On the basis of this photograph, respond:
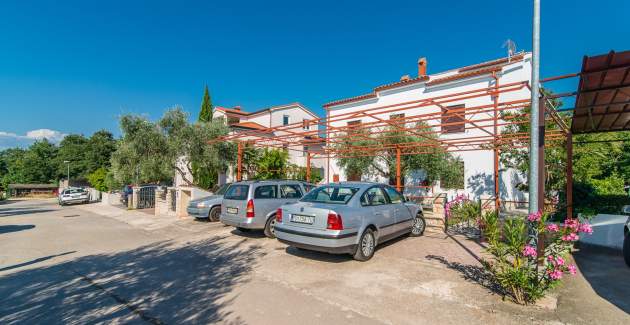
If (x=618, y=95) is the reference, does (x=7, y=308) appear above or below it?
below

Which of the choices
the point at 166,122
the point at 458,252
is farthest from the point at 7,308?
the point at 166,122

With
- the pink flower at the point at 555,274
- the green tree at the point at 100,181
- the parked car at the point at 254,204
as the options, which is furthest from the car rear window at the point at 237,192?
the green tree at the point at 100,181

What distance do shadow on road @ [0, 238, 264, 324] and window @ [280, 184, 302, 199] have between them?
2.01 m

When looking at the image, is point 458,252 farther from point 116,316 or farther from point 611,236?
point 116,316

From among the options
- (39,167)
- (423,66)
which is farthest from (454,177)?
(39,167)

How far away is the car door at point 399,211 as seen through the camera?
6971 mm

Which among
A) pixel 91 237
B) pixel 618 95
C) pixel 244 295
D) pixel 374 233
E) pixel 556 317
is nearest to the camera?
pixel 556 317

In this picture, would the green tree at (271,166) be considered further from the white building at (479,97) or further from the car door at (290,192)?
the car door at (290,192)

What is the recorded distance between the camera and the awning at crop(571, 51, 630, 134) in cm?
401

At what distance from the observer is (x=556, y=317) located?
3.54 m

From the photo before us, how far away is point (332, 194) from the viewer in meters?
6.25

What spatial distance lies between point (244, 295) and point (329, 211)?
2011 millimetres

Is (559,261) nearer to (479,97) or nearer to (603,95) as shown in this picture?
(603,95)

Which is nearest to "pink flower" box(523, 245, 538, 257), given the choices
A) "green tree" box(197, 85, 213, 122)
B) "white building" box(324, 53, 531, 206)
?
"white building" box(324, 53, 531, 206)
